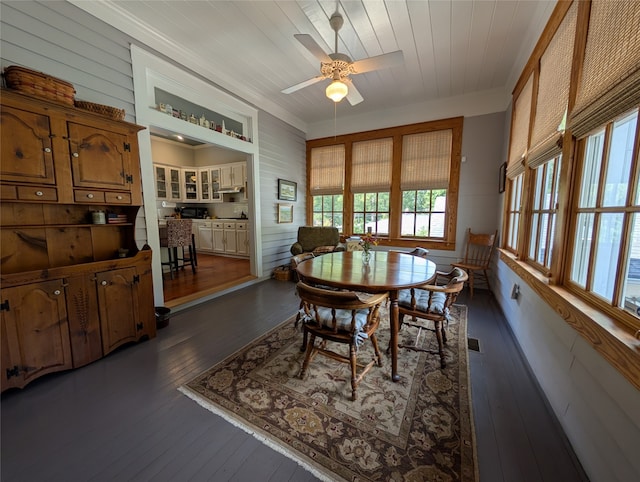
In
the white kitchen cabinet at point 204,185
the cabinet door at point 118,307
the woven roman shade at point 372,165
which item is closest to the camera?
the cabinet door at point 118,307

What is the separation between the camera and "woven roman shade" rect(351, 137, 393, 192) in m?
4.72

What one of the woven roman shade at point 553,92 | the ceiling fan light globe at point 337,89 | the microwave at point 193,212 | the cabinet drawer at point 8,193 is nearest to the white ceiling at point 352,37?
the woven roman shade at point 553,92

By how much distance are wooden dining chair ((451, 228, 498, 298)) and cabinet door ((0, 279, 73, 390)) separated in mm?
4538

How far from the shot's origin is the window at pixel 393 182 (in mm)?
4254

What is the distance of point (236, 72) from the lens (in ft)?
11.2

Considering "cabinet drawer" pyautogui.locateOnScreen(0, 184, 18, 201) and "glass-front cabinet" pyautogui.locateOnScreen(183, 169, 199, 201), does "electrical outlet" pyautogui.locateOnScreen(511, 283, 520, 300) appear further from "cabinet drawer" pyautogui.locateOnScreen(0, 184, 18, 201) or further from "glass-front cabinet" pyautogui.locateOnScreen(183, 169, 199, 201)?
"glass-front cabinet" pyautogui.locateOnScreen(183, 169, 199, 201)

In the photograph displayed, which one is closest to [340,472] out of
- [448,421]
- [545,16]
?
[448,421]

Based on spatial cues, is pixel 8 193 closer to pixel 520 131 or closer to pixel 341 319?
pixel 341 319

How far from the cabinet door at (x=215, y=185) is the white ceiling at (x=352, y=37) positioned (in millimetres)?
3089

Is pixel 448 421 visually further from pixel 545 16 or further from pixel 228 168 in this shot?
pixel 228 168

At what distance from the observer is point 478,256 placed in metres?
4.09

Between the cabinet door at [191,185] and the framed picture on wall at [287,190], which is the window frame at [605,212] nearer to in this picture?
the framed picture on wall at [287,190]

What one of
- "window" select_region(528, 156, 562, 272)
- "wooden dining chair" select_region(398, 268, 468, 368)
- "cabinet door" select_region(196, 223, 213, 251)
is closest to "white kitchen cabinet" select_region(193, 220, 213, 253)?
"cabinet door" select_region(196, 223, 213, 251)

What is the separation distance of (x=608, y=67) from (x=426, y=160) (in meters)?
3.21
